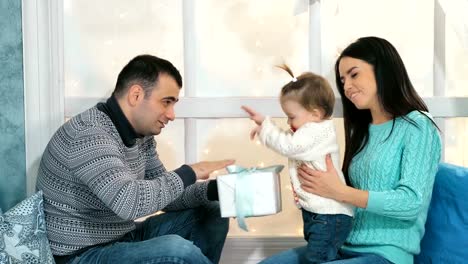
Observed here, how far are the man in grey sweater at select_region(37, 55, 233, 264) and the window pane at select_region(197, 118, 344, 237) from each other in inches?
16.1

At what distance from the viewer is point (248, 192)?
1982mm

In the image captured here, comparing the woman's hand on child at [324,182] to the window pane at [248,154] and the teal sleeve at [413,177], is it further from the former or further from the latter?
the window pane at [248,154]

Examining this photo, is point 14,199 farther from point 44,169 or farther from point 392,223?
point 392,223

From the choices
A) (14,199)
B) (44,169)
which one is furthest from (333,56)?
(14,199)

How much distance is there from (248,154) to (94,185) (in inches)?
33.6

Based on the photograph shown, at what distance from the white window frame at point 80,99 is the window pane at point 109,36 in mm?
60

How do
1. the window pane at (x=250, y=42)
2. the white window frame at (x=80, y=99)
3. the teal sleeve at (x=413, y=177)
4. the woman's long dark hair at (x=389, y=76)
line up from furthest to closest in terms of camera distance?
1. the window pane at (x=250, y=42)
2. the white window frame at (x=80, y=99)
3. the woman's long dark hair at (x=389, y=76)
4. the teal sleeve at (x=413, y=177)

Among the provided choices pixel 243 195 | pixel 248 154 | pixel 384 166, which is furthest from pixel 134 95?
pixel 384 166

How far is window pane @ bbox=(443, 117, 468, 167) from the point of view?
2.67 meters

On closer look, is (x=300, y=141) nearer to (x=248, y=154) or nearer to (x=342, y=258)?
(x=342, y=258)

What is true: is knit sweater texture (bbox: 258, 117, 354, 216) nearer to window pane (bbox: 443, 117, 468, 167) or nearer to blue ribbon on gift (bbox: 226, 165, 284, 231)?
blue ribbon on gift (bbox: 226, 165, 284, 231)

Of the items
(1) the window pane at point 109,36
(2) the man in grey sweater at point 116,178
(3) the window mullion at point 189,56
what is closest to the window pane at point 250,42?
→ (3) the window mullion at point 189,56

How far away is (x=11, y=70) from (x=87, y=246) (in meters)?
0.81

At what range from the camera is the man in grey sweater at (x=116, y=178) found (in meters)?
1.94
